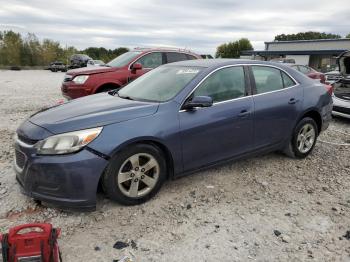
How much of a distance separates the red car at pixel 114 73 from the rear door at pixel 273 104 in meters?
3.99

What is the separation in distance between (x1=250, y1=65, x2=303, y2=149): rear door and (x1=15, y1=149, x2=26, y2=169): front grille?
282cm

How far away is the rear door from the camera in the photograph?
4566mm

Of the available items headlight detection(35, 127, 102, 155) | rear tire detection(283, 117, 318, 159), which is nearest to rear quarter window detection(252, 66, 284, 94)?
rear tire detection(283, 117, 318, 159)

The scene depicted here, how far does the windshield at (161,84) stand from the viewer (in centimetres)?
412

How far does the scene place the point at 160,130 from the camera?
3643mm

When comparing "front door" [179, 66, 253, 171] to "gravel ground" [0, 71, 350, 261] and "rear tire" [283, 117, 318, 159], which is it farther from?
"rear tire" [283, 117, 318, 159]

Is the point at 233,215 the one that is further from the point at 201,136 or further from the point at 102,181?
the point at 102,181

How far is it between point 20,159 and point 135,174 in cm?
120

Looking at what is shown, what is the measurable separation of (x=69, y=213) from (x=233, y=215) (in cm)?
173

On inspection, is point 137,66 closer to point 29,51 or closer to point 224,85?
point 224,85

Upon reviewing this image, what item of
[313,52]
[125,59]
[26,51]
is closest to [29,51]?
[26,51]

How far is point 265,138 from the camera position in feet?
15.4

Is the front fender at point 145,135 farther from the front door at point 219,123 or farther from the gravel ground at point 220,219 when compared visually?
the gravel ground at point 220,219

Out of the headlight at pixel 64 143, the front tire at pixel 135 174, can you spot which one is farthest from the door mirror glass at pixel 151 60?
the headlight at pixel 64 143
